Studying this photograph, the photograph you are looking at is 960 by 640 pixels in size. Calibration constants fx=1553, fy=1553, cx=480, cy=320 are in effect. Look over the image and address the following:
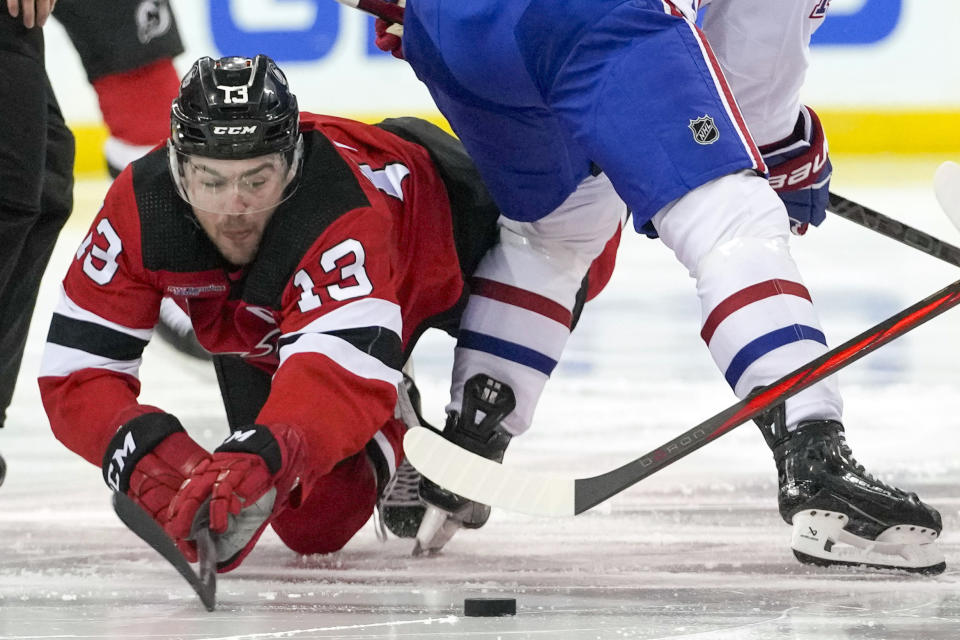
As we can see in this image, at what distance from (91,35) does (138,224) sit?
1595 mm

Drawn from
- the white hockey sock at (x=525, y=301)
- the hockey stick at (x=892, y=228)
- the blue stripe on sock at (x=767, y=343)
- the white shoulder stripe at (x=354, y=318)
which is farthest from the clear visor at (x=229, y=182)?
the hockey stick at (x=892, y=228)

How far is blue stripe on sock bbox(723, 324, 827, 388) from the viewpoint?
1504mm

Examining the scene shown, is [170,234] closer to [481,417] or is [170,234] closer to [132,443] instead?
[132,443]

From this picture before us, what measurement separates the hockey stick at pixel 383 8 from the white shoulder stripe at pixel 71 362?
1.85 feet

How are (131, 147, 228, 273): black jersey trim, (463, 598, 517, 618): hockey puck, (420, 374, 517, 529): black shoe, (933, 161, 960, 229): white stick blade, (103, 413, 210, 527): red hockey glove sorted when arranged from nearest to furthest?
(933, 161, 960, 229): white stick blade < (463, 598, 517, 618): hockey puck < (103, 413, 210, 527): red hockey glove < (131, 147, 228, 273): black jersey trim < (420, 374, 517, 529): black shoe

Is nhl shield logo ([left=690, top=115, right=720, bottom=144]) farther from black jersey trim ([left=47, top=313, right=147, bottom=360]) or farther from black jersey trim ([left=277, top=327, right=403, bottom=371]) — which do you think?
black jersey trim ([left=47, top=313, right=147, bottom=360])

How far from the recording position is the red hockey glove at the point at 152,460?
1704 millimetres

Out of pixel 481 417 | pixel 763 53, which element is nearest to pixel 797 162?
pixel 763 53

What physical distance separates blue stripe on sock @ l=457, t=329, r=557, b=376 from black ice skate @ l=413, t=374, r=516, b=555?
0.13 ft

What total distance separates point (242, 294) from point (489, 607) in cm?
54

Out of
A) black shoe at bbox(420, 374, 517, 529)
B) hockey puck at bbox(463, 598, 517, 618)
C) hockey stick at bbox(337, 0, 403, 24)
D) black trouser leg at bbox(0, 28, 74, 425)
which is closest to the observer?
hockey puck at bbox(463, 598, 517, 618)

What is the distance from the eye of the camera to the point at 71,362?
186 centimetres

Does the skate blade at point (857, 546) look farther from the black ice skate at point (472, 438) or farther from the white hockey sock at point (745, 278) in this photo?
the black ice skate at point (472, 438)

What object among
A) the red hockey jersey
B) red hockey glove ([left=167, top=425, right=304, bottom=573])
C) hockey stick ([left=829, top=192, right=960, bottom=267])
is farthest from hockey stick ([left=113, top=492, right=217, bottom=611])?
hockey stick ([left=829, top=192, right=960, bottom=267])
